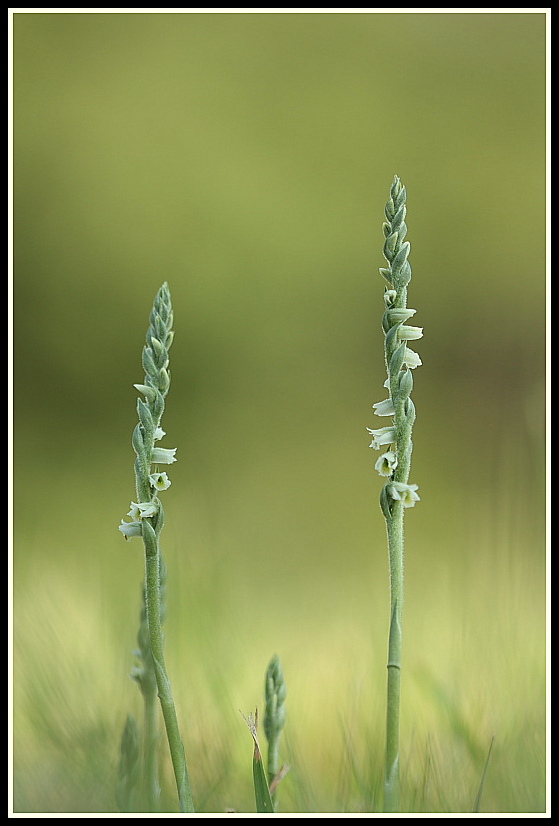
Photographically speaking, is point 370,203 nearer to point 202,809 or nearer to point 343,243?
point 343,243

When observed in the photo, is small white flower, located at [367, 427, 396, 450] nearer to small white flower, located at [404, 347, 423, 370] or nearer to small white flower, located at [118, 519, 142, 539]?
small white flower, located at [404, 347, 423, 370]

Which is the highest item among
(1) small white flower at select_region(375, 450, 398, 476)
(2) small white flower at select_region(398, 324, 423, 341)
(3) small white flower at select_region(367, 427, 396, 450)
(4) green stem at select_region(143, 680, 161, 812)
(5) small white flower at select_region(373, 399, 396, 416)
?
(2) small white flower at select_region(398, 324, 423, 341)

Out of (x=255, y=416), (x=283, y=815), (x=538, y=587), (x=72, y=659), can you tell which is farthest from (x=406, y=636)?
(x=255, y=416)

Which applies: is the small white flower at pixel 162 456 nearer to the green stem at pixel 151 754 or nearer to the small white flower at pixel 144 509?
the small white flower at pixel 144 509

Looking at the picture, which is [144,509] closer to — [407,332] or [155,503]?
[155,503]

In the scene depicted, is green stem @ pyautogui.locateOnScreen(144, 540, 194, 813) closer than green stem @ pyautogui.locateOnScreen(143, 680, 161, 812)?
Yes

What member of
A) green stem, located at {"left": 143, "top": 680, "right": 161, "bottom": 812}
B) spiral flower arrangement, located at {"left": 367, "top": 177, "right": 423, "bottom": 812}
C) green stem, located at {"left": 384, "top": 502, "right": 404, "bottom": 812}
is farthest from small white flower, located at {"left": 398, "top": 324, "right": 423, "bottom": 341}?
green stem, located at {"left": 143, "top": 680, "right": 161, "bottom": 812}

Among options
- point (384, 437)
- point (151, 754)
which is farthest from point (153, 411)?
point (151, 754)

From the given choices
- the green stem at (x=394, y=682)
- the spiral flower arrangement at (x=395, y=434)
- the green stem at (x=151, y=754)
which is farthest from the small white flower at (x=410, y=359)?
the green stem at (x=151, y=754)

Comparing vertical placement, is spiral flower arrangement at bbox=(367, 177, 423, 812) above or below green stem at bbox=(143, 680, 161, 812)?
above
